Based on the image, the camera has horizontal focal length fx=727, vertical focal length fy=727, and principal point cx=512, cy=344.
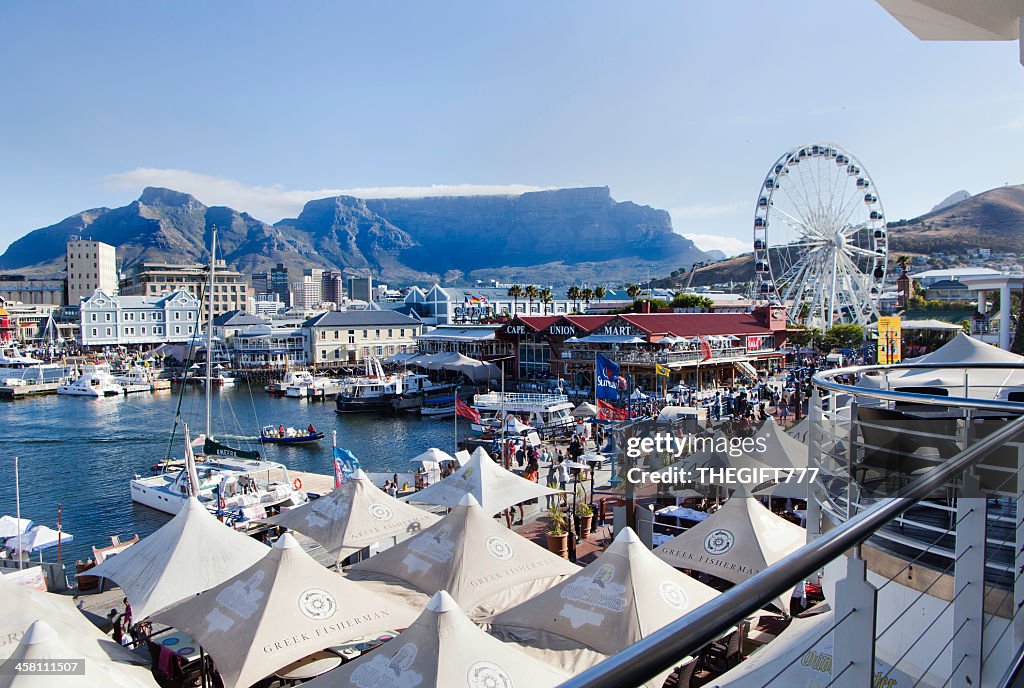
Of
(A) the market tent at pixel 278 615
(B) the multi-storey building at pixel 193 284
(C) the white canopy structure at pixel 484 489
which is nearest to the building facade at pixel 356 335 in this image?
(B) the multi-storey building at pixel 193 284

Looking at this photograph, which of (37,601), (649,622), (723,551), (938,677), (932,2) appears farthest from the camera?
(723,551)

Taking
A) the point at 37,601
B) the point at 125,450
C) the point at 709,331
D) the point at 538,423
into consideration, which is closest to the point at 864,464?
the point at 37,601

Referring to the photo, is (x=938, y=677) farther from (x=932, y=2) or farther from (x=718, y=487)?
(x=718, y=487)

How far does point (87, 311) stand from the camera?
77.9 meters

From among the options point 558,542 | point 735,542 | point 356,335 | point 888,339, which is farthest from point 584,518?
point 356,335

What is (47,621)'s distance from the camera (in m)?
7.14

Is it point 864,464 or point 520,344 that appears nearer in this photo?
point 864,464

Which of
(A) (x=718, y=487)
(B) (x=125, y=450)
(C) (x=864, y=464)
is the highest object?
(C) (x=864, y=464)

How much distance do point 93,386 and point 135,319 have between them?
2766 cm

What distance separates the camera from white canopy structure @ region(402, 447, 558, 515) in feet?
44.5

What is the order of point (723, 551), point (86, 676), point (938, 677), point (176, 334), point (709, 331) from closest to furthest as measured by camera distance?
point (938, 677)
point (86, 676)
point (723, 551)
point (709, 331)
point (176, 334)

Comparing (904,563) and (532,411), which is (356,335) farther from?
(904,563)

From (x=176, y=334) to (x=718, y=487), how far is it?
81.2 meters

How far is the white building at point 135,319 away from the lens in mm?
78375
